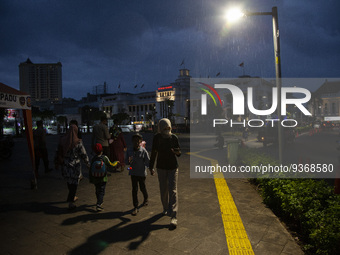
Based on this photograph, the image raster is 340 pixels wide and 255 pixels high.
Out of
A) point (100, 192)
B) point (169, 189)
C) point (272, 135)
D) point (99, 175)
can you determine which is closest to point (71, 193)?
point (100, 192)

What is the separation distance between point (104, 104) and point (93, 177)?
131 meters

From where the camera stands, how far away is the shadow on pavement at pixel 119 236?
352 centimetres

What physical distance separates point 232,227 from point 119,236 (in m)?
1.79

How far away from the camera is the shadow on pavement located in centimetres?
352

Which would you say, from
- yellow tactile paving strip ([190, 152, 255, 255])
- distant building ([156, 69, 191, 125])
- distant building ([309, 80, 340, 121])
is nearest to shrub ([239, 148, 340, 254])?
yellow tactile paving strip ([190, 152, 255, 255])

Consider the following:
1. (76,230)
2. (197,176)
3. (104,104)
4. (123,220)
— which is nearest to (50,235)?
(76,230)

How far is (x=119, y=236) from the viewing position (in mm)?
3881

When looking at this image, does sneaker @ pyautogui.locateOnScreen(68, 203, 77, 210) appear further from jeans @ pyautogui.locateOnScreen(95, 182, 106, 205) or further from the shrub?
the shrub

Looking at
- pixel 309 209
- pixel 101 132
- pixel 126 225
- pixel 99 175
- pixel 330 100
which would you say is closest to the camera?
pixel 309 209

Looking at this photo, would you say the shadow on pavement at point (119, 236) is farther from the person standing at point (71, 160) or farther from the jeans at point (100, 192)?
the person standing at point (71, 160)

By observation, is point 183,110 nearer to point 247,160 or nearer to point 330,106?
point 330,106

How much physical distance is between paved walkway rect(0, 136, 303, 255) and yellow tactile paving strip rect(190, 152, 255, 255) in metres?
0.07

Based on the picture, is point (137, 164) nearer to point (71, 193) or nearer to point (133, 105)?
point (71, 193)

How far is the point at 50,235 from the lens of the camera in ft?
13.0
